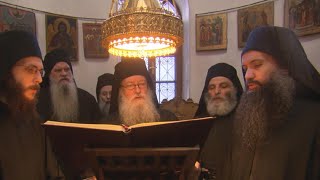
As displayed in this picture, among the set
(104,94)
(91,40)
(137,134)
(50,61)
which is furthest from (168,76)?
(137,134)

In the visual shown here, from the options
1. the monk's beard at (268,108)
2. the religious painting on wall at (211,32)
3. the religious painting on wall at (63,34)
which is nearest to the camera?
the monk's beard at (268,108)

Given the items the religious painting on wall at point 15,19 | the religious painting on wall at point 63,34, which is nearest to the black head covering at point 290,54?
the religious painting on wall at point 15,19

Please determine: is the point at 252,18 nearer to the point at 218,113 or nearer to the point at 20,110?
the point at 218,113

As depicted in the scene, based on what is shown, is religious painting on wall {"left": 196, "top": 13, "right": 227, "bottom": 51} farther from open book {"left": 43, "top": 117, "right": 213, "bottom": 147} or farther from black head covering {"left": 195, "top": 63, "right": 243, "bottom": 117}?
open book {"left": 43, "top": 117, "right": 213, "bottom": 147}

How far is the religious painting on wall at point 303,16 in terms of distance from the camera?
6211 mm

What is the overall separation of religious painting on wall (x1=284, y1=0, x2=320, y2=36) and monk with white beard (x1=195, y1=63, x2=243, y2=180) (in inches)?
107

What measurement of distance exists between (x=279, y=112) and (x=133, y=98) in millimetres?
1740

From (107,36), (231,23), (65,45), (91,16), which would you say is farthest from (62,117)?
(231,23)

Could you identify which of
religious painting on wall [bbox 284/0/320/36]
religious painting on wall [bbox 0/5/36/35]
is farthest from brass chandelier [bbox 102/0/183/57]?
religious painting on wall [bbox 0/5/36/35]

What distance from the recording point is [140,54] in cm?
390

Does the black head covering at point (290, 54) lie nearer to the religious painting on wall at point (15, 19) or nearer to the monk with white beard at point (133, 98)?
the monk with white beard at point (133, 98)

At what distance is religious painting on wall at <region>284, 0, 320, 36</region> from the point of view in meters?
6.21

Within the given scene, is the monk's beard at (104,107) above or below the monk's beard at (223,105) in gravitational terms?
below

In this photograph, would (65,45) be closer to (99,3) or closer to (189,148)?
(99,3)
